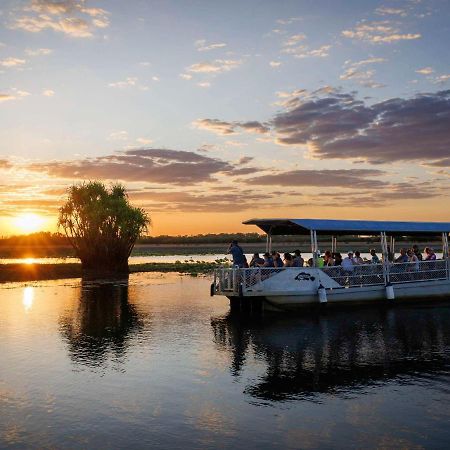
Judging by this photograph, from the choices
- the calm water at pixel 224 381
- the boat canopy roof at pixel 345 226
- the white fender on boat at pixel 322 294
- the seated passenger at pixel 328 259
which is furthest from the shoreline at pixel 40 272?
the calm water at pixel 224 381

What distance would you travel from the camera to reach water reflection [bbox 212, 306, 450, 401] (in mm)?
12319

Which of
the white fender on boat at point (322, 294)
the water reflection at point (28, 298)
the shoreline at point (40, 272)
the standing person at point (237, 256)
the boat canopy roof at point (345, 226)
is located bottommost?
the water reflection at point (28, 298)

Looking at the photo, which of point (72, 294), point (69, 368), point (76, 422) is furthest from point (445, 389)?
point (72, 294)

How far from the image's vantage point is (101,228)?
54.7 metres

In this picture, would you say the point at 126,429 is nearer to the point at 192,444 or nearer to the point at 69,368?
the point at 192,444

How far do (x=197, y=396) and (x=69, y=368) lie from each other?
4.47m

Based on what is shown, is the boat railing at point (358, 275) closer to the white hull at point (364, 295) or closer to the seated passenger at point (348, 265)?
the seated passenger at point (348, 265)

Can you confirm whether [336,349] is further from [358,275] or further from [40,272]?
[40,272]

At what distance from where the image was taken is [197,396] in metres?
11.3

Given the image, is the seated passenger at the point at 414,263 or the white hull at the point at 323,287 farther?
the seated passenger at the point at 414,263

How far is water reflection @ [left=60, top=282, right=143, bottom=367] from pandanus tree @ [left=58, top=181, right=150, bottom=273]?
21.2 meters

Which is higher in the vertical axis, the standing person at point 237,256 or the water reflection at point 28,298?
the standing person at point 237,256

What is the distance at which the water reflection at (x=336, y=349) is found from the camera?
12.3 m

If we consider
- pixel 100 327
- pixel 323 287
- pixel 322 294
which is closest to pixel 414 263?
pixel 323 287
